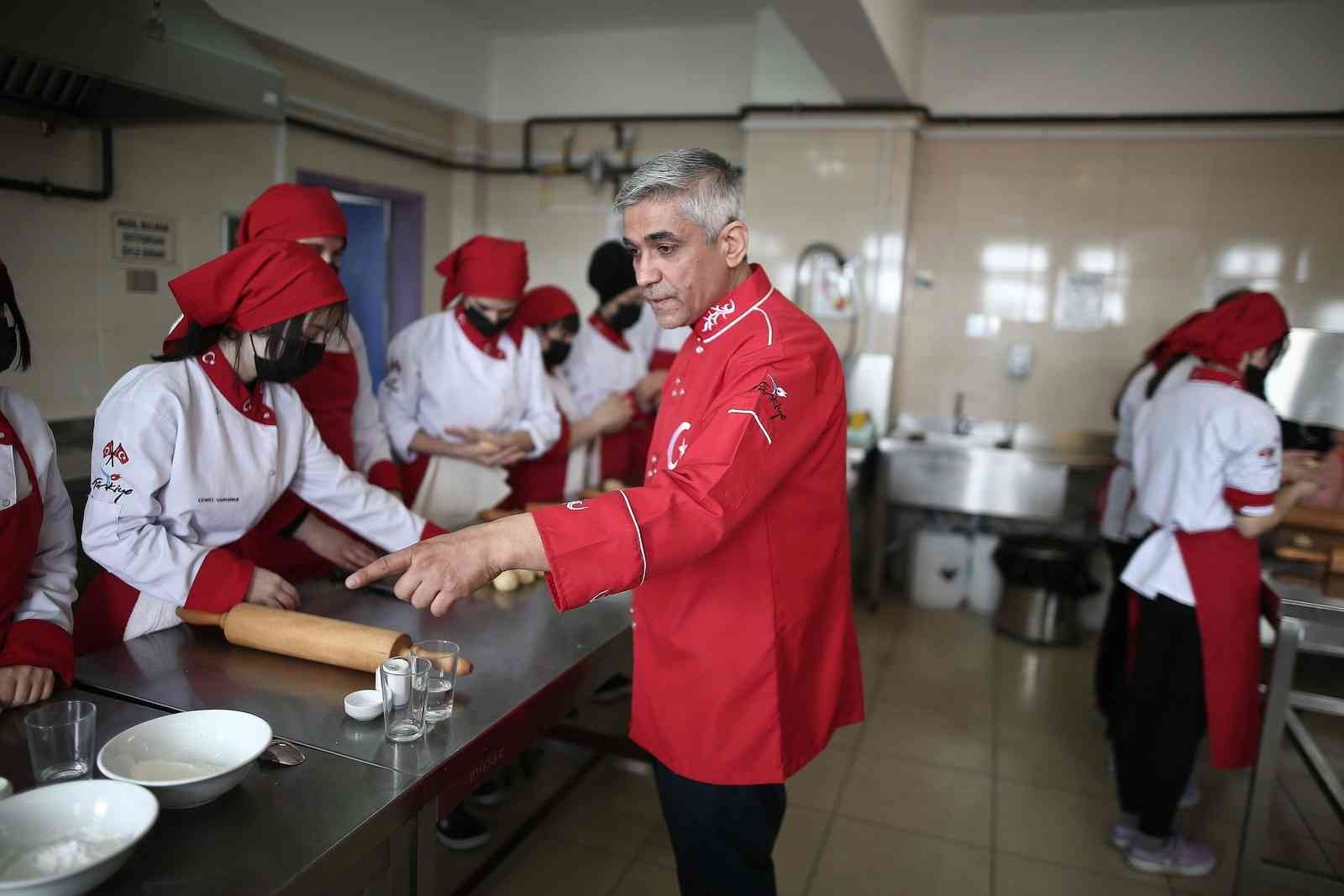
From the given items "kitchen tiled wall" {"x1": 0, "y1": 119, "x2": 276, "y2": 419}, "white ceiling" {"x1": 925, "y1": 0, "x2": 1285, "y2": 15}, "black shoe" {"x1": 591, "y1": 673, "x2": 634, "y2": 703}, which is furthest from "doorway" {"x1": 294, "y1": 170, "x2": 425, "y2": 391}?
"white ceiling" {"x1": 925, "y1": 0, "x2": 1285, "y2": 15}

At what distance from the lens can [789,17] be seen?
3.25m

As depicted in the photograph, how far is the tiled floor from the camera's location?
2500 mm

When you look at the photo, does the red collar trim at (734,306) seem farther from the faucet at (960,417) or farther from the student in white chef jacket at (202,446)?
the faucet at (960,417)

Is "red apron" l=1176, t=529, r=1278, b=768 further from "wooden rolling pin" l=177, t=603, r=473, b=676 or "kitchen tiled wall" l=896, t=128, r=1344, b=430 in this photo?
"kitchen tiled wall" l=896, t=128, r=1344, b=430

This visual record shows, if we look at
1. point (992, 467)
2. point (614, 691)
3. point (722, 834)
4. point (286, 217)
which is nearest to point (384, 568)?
point (722, 834)

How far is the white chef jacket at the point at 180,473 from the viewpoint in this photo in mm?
→ 1595

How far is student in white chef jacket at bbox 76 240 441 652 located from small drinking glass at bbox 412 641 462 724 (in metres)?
0.50

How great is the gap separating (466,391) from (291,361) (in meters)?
1.14

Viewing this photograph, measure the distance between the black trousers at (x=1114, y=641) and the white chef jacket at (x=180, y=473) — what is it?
298 centimetres

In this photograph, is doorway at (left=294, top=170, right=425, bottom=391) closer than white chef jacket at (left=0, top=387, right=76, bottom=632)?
No

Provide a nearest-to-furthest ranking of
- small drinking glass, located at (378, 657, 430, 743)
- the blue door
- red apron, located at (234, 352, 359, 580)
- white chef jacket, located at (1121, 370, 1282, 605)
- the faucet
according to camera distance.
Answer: small drinking glass, located at (378, 657, 430, 743) → red apron, located at (234, 352, 359, 580) → white chef jacket, located at (1121, 370, 1282, 605) → the faucet → the blue door

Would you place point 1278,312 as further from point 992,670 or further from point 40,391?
point 40,391

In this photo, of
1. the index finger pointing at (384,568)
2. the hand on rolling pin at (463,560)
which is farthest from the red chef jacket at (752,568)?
the index finger pointing at (384,568)

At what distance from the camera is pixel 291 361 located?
175 centimetres
